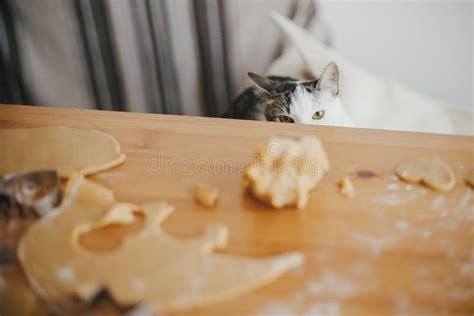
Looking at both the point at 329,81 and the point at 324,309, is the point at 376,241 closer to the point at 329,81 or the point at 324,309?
the point at 324,309

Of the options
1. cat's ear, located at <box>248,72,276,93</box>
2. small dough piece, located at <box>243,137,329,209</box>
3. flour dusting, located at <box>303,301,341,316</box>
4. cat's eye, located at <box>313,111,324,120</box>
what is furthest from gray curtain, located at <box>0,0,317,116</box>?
flour dusting, located at <box>303,301,341,316</box>

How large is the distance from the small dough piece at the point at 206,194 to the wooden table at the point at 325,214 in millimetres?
10

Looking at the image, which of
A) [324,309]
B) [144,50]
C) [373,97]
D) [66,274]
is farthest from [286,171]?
[144,50]

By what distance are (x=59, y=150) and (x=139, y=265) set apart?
0.28 metres

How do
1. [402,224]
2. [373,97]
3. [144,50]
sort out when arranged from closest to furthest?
[402,224] → [373,97] → [144,50]

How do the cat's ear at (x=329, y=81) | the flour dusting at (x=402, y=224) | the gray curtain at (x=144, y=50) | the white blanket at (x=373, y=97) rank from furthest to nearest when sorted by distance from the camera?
the gray curtain at (x=144, y=50) → the white blanket at (x=373, y=97) → the cat's ear at (x=329, y=81) → the flour dusting at (x=402, y=224)

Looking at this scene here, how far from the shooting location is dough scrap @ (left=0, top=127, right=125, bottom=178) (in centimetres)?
61

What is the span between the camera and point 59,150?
646 millimetres

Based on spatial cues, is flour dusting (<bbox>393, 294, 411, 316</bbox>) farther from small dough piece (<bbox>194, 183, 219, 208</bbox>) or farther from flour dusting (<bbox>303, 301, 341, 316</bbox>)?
small dough piece (<bbox>194, 183, 219, 208</bbox>)

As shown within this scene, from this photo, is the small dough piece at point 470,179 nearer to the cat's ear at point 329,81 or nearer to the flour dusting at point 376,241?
the flour dusting at point 376,241

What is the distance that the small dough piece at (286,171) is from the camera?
1.85 ft

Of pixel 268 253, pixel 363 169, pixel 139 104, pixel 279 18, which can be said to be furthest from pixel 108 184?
pixel 279 18

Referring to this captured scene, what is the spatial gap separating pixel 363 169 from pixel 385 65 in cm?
85

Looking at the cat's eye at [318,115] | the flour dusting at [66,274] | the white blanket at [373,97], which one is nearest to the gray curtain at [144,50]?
the white blanket at [373,97]
